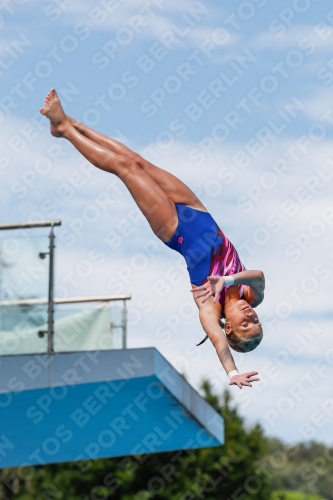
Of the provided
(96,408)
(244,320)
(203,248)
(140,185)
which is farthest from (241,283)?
(96,408)

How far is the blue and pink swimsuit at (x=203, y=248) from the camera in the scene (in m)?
7.70

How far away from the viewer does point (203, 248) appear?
772 cm

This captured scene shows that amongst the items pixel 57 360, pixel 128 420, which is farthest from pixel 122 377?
pixel 128 420

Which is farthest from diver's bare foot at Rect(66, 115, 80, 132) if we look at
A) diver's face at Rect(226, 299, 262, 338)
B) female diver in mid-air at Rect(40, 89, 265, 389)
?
diver's face at Rect(226, 299, 262, 338)

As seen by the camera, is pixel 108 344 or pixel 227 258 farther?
pixel 108 344

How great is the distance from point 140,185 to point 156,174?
0.39m

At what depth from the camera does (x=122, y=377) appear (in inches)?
383

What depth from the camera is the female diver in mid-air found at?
24.3 ft

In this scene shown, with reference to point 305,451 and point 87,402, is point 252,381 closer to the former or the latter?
point 87,402

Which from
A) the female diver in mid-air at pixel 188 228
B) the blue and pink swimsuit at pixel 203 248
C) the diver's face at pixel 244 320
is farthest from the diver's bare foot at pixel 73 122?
the diver's face at pixel 244 320

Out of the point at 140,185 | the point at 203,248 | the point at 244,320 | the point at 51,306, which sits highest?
the point at 140,185

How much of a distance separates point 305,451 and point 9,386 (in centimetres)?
7041

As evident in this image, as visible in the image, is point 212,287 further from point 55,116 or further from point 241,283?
point 55,116

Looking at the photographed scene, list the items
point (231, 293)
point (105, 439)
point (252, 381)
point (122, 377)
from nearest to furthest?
point (252, 381), point (231, 293), point (122, 377), point (105, 439)
